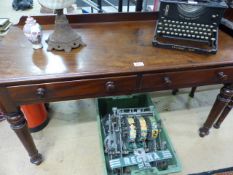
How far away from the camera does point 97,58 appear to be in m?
0.96

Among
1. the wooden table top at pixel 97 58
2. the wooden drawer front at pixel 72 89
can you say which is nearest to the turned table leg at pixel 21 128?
the wooden drawer front at pixel 72 89

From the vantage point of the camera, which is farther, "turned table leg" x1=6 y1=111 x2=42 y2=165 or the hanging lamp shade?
"turned table leg" x1=6 y1=111 x2=42 y2=165

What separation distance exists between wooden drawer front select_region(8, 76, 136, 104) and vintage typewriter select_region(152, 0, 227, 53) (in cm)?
32

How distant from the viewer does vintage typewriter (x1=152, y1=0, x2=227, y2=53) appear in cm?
103

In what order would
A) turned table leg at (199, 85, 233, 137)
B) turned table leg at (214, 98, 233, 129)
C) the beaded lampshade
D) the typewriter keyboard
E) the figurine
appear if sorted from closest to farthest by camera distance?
the beaded lampshade < the typewriter keyboard < turned table leg at (199, 85, 233, 137) < turned table leg at (214, 98, 233, 129) < the figurine

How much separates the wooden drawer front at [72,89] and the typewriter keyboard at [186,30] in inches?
15.1

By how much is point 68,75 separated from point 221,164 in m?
1.24

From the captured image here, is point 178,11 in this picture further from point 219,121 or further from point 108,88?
point 219,121

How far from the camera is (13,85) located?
83 centimetres

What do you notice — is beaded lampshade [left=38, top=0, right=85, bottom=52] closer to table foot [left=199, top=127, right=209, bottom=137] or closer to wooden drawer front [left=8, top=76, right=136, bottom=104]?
wooden drawer front [left=8, top=76, right=136, bottom=104]

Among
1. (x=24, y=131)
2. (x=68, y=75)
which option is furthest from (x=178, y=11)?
(x=24, y=131)

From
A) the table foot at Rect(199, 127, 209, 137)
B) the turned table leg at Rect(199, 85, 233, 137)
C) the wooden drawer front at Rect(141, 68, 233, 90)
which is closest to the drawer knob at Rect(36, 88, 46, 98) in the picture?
the wooden drawer front at Rect(141, 68, 233, 90)

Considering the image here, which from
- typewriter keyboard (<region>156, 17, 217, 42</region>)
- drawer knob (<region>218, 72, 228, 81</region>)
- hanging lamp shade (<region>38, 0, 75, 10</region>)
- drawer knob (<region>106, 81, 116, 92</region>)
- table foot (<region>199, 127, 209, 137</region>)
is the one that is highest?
hanging lamp shade (<region>38, 0, 75, 10</region>)

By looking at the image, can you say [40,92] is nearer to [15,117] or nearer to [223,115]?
[15,117]
